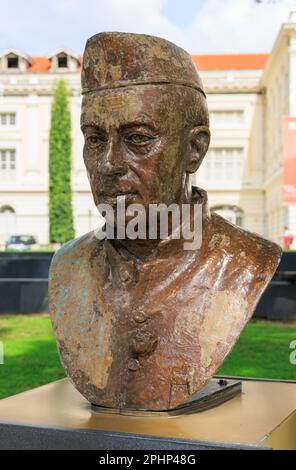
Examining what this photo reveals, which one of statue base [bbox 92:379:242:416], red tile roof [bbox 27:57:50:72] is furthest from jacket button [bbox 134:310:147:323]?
red tile roof [bbox 27:57:50:72]

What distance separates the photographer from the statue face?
8.95 feet

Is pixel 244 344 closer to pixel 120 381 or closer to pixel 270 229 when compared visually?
pixel 120 381

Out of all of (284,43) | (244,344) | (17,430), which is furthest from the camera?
(284,43)

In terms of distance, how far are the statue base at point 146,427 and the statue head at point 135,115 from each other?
814mm

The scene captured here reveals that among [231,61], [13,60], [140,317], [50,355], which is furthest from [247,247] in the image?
[13,60]

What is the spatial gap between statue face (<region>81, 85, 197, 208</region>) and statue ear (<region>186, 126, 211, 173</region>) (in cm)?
9

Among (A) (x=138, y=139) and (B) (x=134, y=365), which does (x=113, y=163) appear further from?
(B) (x=134, y=365)

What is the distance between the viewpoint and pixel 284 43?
28.5 meters

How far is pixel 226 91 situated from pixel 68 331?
3469 cm

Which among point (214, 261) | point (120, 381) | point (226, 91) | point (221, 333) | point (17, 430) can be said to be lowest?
point (17, 430)

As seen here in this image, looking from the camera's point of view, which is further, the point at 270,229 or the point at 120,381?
the point at 270,229

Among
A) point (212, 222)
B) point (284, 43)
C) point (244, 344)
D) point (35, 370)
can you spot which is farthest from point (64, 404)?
point (284, 43)

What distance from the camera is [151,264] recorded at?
9.67ft

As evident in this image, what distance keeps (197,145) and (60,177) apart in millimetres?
30617
